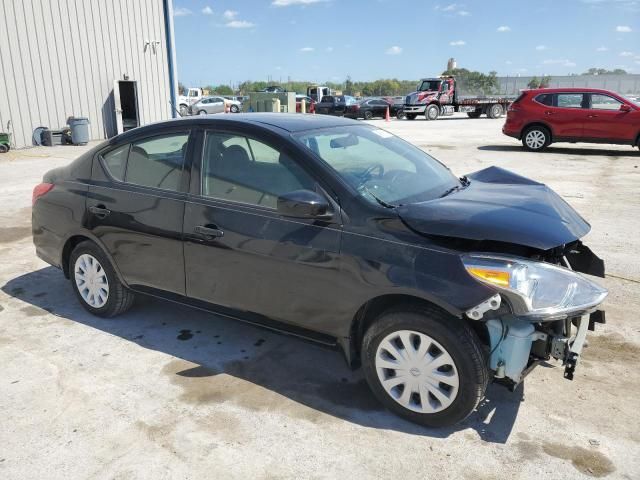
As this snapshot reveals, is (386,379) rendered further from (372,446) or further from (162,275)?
(162,275)

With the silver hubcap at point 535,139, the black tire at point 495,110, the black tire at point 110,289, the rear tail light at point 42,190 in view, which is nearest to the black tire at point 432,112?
the black tire at point 495,110

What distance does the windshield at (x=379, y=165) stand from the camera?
3.28 m

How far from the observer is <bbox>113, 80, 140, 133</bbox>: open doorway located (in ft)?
64.4

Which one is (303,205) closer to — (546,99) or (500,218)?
(500,218)

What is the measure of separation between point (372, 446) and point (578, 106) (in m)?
14.0

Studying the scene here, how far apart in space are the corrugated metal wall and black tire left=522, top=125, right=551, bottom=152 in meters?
13.9

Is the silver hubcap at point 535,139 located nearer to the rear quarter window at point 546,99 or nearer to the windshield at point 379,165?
the rear quarter window at point 546,99

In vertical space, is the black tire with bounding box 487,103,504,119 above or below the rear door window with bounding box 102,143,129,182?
below

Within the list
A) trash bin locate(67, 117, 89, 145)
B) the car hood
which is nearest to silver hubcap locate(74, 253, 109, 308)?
the car hood

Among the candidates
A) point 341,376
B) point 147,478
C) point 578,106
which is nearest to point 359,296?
point 341,376

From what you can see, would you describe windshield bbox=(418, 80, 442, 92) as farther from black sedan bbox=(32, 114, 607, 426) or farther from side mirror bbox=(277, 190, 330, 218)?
side mirror bbox=(277, 190, 330, 218)

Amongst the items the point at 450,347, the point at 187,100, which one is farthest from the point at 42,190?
the point at 187,100

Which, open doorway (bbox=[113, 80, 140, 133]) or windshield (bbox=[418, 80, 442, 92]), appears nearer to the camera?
open doorway (bbox=[113, 80, 140, 133])

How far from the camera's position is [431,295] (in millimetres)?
2736
